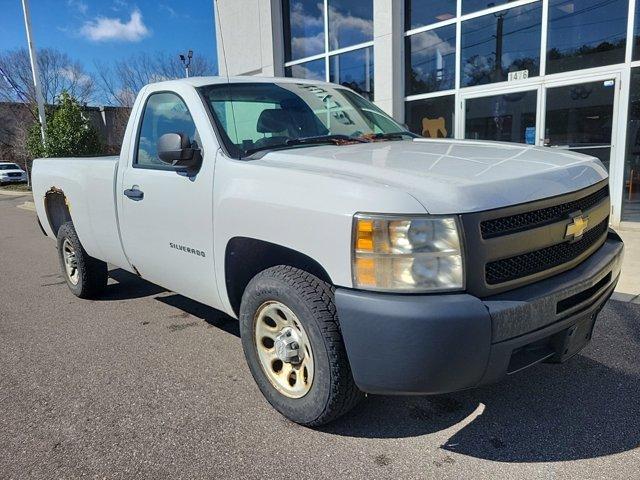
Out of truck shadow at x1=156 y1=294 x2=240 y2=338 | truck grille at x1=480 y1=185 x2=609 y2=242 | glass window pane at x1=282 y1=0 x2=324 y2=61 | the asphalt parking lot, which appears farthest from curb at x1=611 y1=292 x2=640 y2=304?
glass window pane at x1=282 y1=0 x2=324 y2=61

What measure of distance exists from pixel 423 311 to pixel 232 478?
3.86ft

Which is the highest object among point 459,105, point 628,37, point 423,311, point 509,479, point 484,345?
point 628,37

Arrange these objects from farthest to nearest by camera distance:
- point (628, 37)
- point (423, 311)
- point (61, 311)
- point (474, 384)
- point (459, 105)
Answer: point (459, 105) < point (628, 37) < point (61, 311) < point (474, 384) < point (423, 311)

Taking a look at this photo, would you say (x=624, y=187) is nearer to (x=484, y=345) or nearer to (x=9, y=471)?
(x=484, y=345)

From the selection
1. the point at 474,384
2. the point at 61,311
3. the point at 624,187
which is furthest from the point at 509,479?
the point at 624,187

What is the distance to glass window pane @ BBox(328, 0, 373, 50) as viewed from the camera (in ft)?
35.7

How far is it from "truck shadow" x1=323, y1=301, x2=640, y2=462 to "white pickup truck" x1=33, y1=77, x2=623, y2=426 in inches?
16.5

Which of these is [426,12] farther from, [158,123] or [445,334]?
[445,334]

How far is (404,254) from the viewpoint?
2.16 m

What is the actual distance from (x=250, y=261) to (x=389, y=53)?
8.28 m

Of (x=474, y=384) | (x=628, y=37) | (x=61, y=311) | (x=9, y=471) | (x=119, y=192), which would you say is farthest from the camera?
(x=628, y=37)

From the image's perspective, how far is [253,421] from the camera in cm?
285

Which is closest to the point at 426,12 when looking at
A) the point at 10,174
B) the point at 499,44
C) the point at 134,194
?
the point at 499,44

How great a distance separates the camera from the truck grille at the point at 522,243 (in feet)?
7.11
